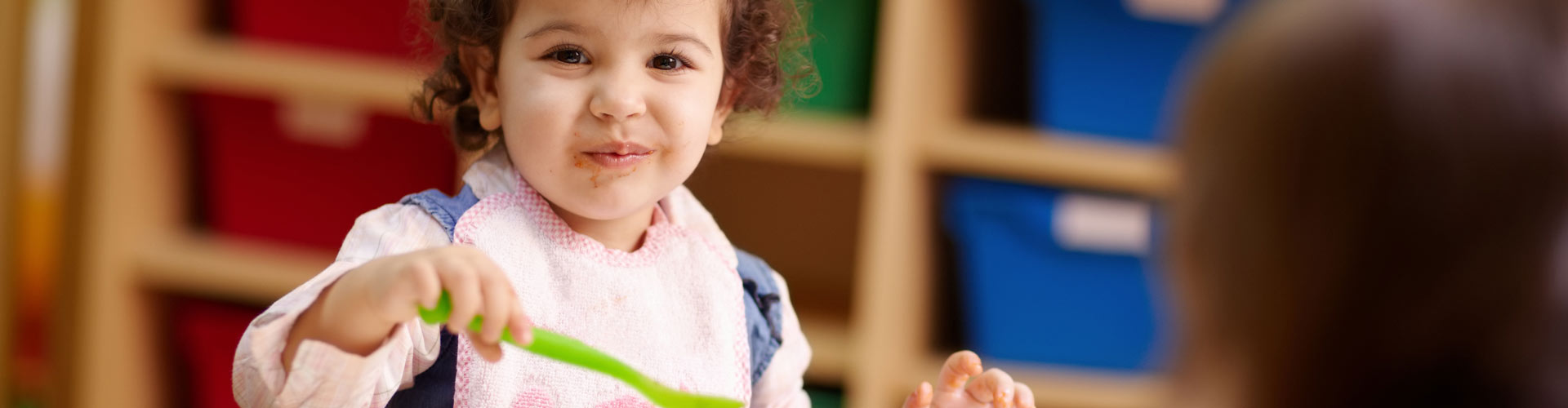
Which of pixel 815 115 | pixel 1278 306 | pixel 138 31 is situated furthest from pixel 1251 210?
pixel 138 31

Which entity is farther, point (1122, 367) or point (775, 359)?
point (1122, 367)

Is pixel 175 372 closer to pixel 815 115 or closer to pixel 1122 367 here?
pixel 815 115

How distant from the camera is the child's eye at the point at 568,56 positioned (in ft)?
1.82

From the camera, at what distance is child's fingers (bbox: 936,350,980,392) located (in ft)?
2.06

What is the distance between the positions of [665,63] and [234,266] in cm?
89

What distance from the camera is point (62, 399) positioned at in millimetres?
1325

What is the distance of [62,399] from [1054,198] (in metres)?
1.03

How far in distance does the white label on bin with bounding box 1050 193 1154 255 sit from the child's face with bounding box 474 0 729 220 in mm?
815

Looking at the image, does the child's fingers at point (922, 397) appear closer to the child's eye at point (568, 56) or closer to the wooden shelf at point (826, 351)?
the child's eye at point (568, 56)

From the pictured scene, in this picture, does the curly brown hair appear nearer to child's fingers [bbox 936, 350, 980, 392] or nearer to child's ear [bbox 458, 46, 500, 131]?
child's ear [bbox 458, 46, 500, 131]

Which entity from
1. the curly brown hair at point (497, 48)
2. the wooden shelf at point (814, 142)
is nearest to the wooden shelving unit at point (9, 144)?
the wooden shelf at point (814, 142)

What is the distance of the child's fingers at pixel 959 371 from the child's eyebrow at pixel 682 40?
7.4 inches

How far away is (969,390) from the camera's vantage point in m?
0.65

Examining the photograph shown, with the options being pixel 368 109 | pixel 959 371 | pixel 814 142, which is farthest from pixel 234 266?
pixel 959 371
